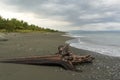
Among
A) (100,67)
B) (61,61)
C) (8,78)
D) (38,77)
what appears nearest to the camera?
(8,78)

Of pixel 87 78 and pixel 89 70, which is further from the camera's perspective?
pixel 89 70

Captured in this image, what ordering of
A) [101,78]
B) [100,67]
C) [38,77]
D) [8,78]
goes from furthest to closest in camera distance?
[100,67] → [101,78] → [38,77] → [8,78]

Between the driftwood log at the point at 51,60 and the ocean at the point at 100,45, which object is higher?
the driftwood log at the point at 51,60

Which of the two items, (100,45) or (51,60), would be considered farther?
(100,45)

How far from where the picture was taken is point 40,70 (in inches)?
448

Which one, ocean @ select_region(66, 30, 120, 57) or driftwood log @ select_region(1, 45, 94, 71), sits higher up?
driftwood log @ select_region(1, 45, 94, 71)

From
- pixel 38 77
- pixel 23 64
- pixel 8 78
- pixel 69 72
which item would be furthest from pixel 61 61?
pixel 8 78

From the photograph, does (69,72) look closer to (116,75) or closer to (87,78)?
(87,78)

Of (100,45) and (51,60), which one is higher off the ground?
(51,60)

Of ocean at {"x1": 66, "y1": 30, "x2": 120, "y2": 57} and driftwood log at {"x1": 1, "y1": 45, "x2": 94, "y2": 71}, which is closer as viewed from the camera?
driftwood log at {"x1": 1, "y1": 45, "x2": 94, "y2": 71}

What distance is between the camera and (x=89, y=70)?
1255 cm

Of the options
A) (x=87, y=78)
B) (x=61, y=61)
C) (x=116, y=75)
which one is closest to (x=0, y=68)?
(x=61, y=61)

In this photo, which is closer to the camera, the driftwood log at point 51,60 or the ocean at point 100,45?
the driftwood log at point 51,60

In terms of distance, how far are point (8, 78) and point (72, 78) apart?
2.80m
